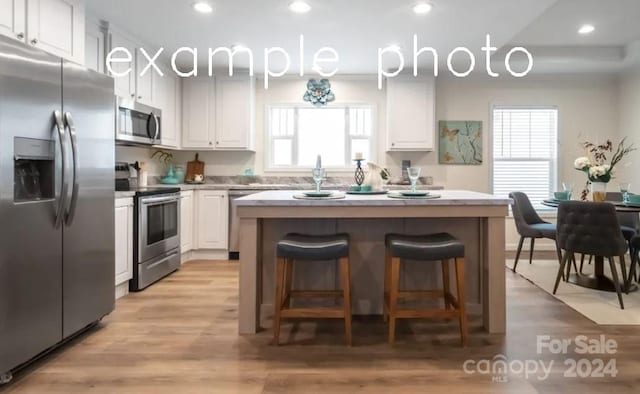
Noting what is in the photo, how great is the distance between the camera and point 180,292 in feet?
12.4

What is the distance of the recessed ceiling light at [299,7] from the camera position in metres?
3.39

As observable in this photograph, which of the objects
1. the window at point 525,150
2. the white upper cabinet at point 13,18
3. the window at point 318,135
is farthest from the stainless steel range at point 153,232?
the window at point 525,150

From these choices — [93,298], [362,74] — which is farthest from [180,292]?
[362,74]

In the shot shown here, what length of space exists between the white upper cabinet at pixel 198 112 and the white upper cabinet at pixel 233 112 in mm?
81

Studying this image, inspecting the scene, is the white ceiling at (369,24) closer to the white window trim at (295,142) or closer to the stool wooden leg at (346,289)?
the white window trim at (295,142)

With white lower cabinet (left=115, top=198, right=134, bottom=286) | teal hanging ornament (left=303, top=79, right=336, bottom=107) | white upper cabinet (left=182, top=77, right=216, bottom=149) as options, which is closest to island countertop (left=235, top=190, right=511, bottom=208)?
white lower cabinet (left=115, top=198, right=134, bottom=286)

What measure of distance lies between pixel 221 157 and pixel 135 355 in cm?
376

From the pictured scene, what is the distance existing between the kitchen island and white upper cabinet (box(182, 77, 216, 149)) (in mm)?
2847

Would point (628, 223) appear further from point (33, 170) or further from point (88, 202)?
point (33, 170)

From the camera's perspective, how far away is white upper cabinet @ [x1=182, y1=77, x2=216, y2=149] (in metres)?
5.49

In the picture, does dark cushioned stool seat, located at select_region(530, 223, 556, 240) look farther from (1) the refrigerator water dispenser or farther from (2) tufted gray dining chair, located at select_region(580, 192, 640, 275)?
(1) the refrigerator water dispenser

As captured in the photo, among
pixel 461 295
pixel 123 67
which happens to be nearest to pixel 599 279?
pixel 461 295

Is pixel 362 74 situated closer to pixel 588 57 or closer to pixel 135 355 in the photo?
pixel 588 57

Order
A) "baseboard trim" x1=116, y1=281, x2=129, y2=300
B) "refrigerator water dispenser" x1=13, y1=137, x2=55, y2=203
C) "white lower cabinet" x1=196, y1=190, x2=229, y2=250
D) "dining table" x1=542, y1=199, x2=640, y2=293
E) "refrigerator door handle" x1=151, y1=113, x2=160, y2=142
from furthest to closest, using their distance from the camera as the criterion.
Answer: "white lower cabinet" x1=196, y1=190, x2=229, y2=250
"refrigerator door handle" x1=151, y1=113, x2=160, y2=142
"dining table" x1=542, y1=199, x2=640, y2=293
"baseboard trim" x1=116, y1=281, x2=129, y2=300
"refrigerator water dispenser" x1=13, y1=137, x2=55, y2=203
